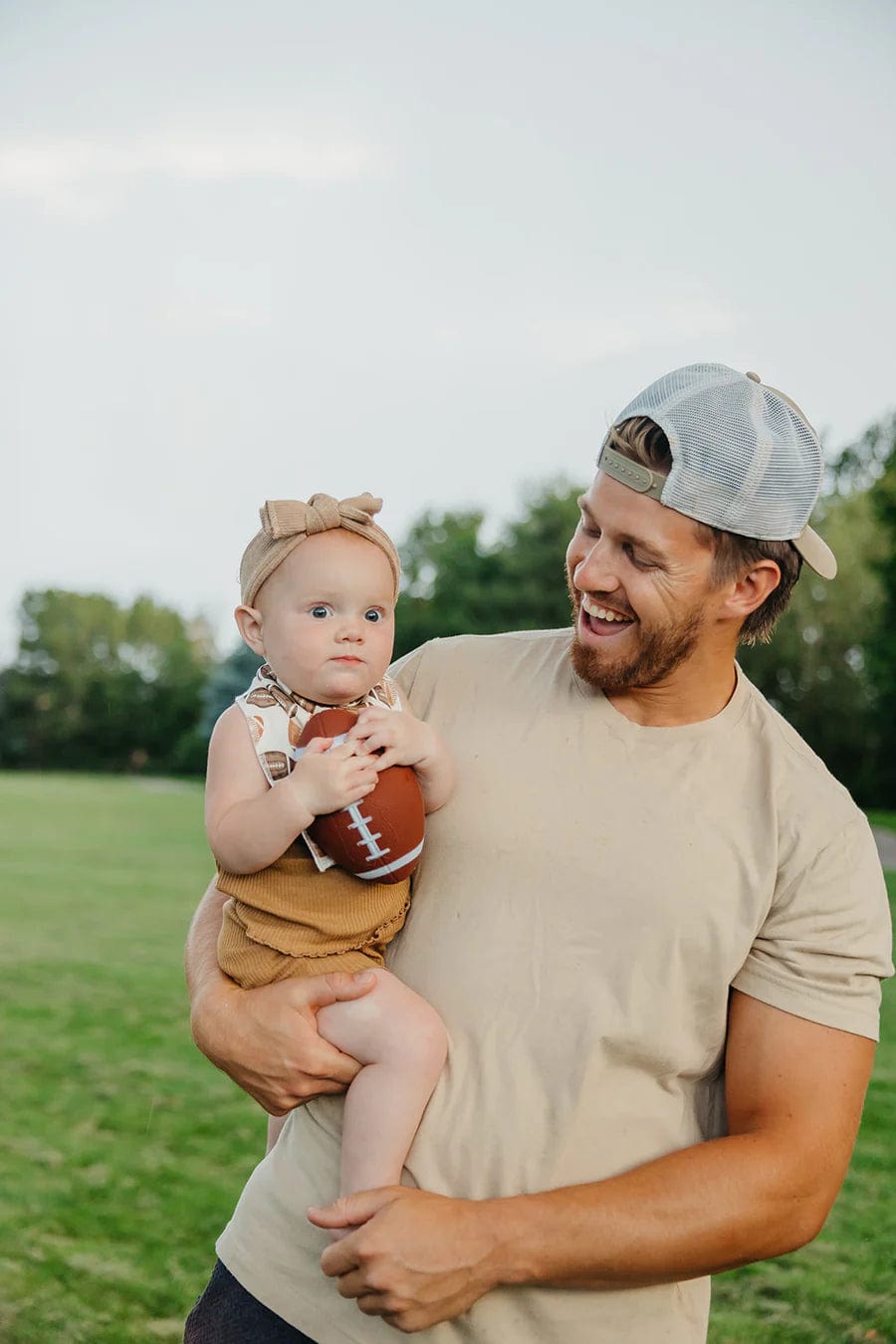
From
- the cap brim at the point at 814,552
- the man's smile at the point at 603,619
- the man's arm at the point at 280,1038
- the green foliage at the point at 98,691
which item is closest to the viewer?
the man's arm at the point at 280,1038

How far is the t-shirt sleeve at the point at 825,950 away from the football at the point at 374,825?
57 centimetres

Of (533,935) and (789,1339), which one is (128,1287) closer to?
(789,1339)

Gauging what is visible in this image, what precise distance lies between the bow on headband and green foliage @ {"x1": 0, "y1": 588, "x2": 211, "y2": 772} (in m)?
53.4

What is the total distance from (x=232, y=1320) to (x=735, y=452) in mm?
1678

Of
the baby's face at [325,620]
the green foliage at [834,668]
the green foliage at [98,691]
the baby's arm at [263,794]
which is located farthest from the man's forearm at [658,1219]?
the green foliage at [98,691]

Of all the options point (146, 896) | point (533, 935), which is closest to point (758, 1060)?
point (533, 935)

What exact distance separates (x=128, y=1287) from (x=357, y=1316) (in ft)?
13.1

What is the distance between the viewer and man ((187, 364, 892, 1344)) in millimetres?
1976

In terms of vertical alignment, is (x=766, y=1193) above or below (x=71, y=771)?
above

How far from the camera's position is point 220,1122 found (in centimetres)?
783

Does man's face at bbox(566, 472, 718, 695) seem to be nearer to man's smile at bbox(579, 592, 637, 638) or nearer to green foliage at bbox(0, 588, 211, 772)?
man's smile at bbox(579, 592, 637, 638)

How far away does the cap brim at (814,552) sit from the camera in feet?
7.88

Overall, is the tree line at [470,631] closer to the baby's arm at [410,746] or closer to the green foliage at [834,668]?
the green foliage at [834,668]

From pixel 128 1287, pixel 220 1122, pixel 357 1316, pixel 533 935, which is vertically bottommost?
pixel 220 1122
